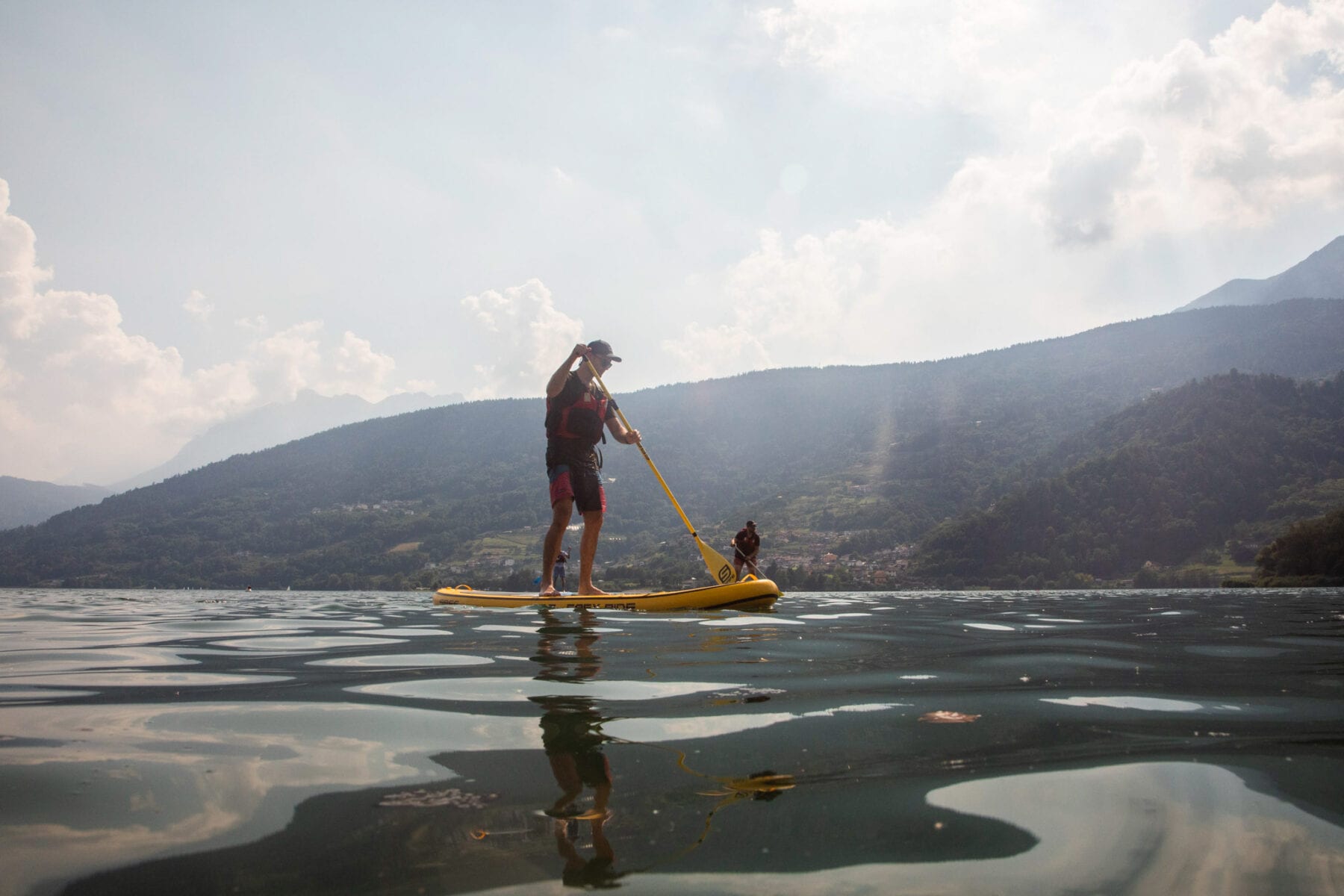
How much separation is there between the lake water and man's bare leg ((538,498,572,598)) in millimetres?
5876

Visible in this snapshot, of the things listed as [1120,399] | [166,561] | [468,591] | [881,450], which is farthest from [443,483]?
[468,591]

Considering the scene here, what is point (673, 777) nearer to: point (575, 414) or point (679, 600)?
point (679, 600)

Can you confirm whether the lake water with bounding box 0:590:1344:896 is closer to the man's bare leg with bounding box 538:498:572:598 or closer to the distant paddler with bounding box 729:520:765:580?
the man's bare leg with bounding box 538:498:572:598

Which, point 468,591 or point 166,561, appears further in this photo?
point 166,561

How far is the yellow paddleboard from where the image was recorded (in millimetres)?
10602

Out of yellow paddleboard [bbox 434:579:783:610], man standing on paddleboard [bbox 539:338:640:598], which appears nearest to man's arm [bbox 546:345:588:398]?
man standing on paddleboard [bbox 539:338:640:598]

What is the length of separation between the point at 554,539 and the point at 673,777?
362 inches

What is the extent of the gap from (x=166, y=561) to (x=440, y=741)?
167695 millimetres

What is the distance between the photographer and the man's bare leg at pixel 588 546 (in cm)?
1127

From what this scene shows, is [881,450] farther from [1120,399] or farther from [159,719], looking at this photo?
[159,719]

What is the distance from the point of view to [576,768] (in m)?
2.45

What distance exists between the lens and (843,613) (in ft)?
35.6

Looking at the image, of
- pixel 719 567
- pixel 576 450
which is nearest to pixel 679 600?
pixel 719 567

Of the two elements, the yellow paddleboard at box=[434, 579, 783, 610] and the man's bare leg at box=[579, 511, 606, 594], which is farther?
the man's bare leg at box=[579, 511, 606, 594]
